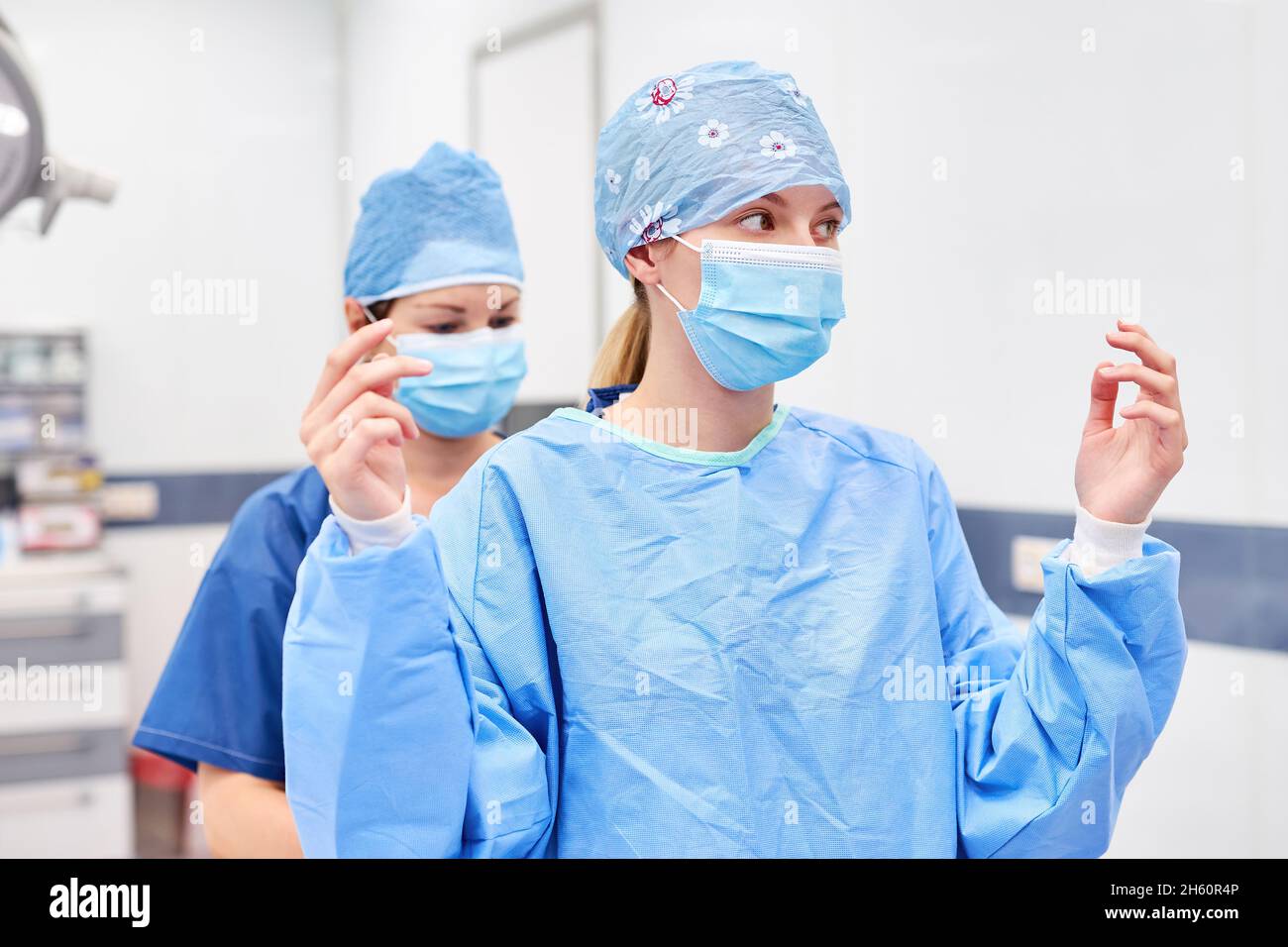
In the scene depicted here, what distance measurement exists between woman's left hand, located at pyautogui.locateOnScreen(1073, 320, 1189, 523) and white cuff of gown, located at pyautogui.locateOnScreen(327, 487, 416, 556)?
59cm

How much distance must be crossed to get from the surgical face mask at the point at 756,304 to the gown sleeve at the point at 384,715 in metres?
0.35

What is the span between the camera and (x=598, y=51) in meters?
1.66

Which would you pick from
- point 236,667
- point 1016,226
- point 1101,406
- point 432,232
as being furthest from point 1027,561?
point 236,667

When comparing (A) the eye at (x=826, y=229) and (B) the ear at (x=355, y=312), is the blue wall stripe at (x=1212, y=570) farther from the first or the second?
(B) the ear at (x=355, y=312)

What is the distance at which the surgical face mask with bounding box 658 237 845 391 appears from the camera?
1.05m

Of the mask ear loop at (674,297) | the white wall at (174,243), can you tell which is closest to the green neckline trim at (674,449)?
the mask ear loop at (674,297)

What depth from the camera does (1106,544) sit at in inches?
38.5

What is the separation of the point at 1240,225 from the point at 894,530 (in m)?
0.92

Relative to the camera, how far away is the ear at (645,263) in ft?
3.63

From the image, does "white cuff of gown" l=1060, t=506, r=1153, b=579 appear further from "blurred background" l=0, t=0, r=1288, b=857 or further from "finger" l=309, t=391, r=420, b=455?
"blurred background" l=0, t=0, r=1288, b=857

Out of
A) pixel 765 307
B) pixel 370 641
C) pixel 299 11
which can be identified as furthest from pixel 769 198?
pixel 299 11

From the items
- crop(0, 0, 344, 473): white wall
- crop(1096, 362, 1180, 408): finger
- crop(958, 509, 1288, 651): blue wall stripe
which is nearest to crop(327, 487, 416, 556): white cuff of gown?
crop(1096, 362, 1180, 408): finger

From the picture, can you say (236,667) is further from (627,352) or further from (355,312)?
(627,352)

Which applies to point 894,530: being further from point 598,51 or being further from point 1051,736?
point 598,51
